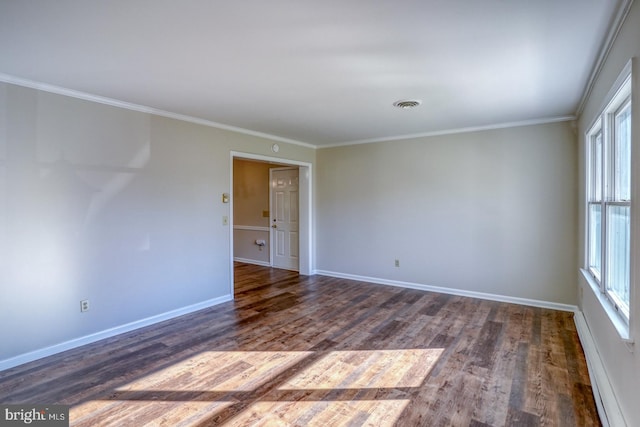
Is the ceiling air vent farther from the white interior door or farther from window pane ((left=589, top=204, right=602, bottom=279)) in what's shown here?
the white interior door

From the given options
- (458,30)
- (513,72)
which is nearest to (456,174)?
(513,72)

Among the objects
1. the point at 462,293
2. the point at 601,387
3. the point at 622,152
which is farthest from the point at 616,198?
the point at 462,293

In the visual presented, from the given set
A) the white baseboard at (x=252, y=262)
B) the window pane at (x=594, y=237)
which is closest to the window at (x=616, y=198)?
the window pane at (x=594, y=237)

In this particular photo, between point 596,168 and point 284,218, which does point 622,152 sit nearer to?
point 596,168

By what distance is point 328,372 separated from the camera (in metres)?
2.69

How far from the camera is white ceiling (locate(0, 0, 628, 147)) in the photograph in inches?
72.3

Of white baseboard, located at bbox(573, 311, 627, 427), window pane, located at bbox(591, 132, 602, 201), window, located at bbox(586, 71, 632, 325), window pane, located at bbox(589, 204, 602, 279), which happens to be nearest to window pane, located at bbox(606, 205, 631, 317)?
window, located at bbox(586, 71, 632, 325)

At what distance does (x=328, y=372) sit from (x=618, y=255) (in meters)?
2.28

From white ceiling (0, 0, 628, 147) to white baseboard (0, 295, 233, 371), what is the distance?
236cm

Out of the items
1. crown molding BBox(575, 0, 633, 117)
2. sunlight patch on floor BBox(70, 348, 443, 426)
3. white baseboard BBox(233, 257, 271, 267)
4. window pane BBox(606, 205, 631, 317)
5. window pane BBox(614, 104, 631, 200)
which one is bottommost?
sunlight patch on floor BBox(70, 348, 443, 426)

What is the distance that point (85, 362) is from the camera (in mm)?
2881

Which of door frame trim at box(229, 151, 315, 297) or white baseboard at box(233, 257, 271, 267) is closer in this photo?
door frame trim at box(229, 151, 315, 297)

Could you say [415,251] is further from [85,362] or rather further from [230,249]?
[85,362]

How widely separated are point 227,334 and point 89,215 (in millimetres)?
1814
